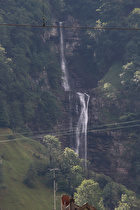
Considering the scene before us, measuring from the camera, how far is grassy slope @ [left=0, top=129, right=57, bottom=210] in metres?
81.0

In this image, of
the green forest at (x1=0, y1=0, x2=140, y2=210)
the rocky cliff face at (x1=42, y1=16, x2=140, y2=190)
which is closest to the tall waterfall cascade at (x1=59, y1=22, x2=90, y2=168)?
the rocky cliff face at (x1=42, y1=16, x2=140, y2=190)

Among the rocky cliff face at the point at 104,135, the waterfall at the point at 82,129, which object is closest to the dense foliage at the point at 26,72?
the rocky cliff face at the point at 104,135

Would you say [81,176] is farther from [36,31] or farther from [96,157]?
[36,31]

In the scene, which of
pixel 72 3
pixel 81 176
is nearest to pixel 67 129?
pixel 81 176

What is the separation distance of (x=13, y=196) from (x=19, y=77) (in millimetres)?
28601

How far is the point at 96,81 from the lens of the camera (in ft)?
387

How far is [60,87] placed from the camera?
115 m

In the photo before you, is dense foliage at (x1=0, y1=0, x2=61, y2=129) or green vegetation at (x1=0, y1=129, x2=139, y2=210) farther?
dense foliage at (x1=0, y1=0, x2=61, y2=129)

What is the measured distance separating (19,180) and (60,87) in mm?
33174

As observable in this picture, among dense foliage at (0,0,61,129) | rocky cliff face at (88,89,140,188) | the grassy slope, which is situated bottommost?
the grassy slope

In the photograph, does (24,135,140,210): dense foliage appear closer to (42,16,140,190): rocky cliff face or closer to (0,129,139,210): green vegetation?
(0,129,139,210): green vegetation

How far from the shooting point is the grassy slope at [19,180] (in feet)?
266

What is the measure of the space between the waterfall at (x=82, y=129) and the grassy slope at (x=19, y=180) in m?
12.1

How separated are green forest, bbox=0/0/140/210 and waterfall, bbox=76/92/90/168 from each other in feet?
6.20
